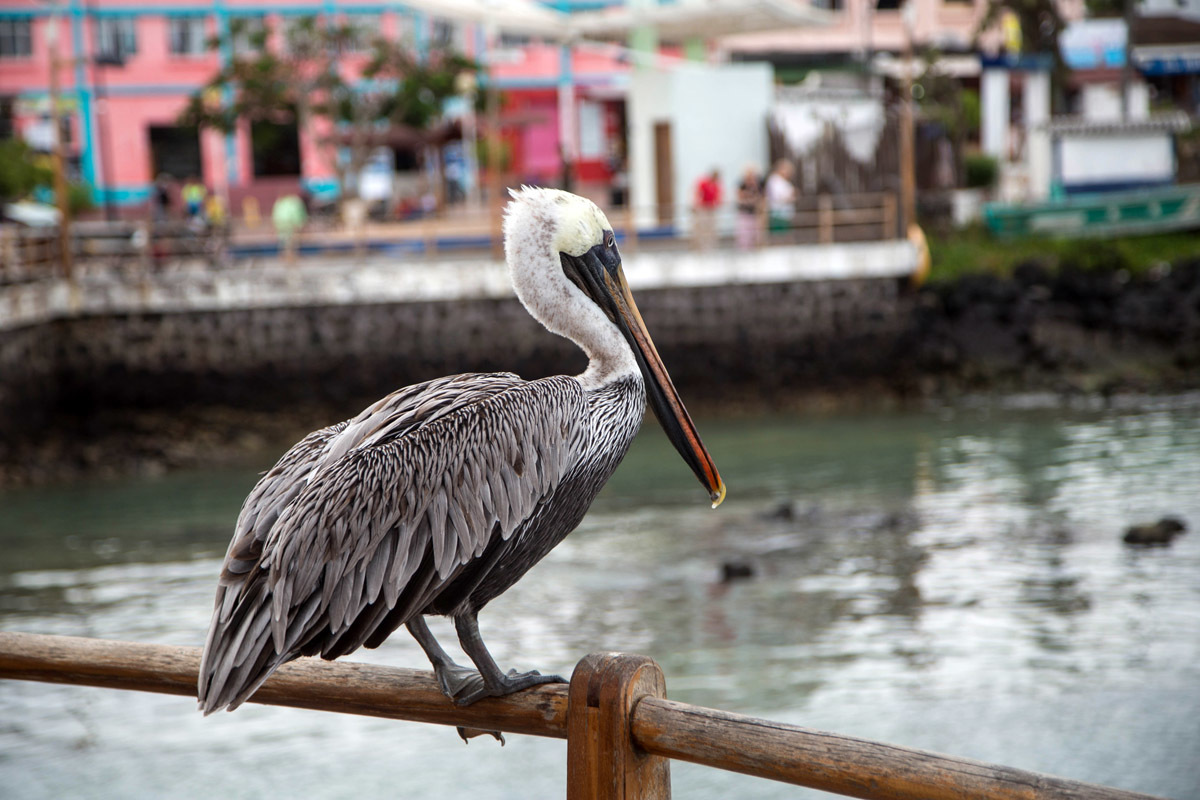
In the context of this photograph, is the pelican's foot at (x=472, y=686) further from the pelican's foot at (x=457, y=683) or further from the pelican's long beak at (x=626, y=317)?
the pelican's long beak at (x=626, y=317)

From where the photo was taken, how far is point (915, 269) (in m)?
17.6

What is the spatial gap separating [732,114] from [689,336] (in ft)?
15.8

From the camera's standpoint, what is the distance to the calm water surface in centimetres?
731

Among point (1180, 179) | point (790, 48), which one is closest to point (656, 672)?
point (1180, 179)

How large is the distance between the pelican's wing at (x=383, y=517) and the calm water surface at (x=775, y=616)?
5.02 metres

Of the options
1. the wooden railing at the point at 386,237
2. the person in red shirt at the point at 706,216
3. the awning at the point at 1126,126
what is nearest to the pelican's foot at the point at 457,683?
the wooden railing at the point at 386,237

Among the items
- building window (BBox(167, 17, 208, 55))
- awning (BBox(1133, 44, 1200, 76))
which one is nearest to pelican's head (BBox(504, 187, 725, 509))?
awning (BBox(1133, 44, 1200, 76))

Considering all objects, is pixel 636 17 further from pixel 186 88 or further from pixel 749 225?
Result: pixel 186 88

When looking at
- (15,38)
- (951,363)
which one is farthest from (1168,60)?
(15,38)

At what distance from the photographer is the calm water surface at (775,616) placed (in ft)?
24.0

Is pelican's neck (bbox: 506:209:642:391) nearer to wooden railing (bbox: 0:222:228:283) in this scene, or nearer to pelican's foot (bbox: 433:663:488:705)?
pelican's foot (bbox: 433:663:488:705)

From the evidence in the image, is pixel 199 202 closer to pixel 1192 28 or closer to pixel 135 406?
pixel 135 406

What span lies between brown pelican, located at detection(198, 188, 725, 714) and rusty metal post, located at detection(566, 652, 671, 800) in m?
0.24

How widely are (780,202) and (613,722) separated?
1571 cm
